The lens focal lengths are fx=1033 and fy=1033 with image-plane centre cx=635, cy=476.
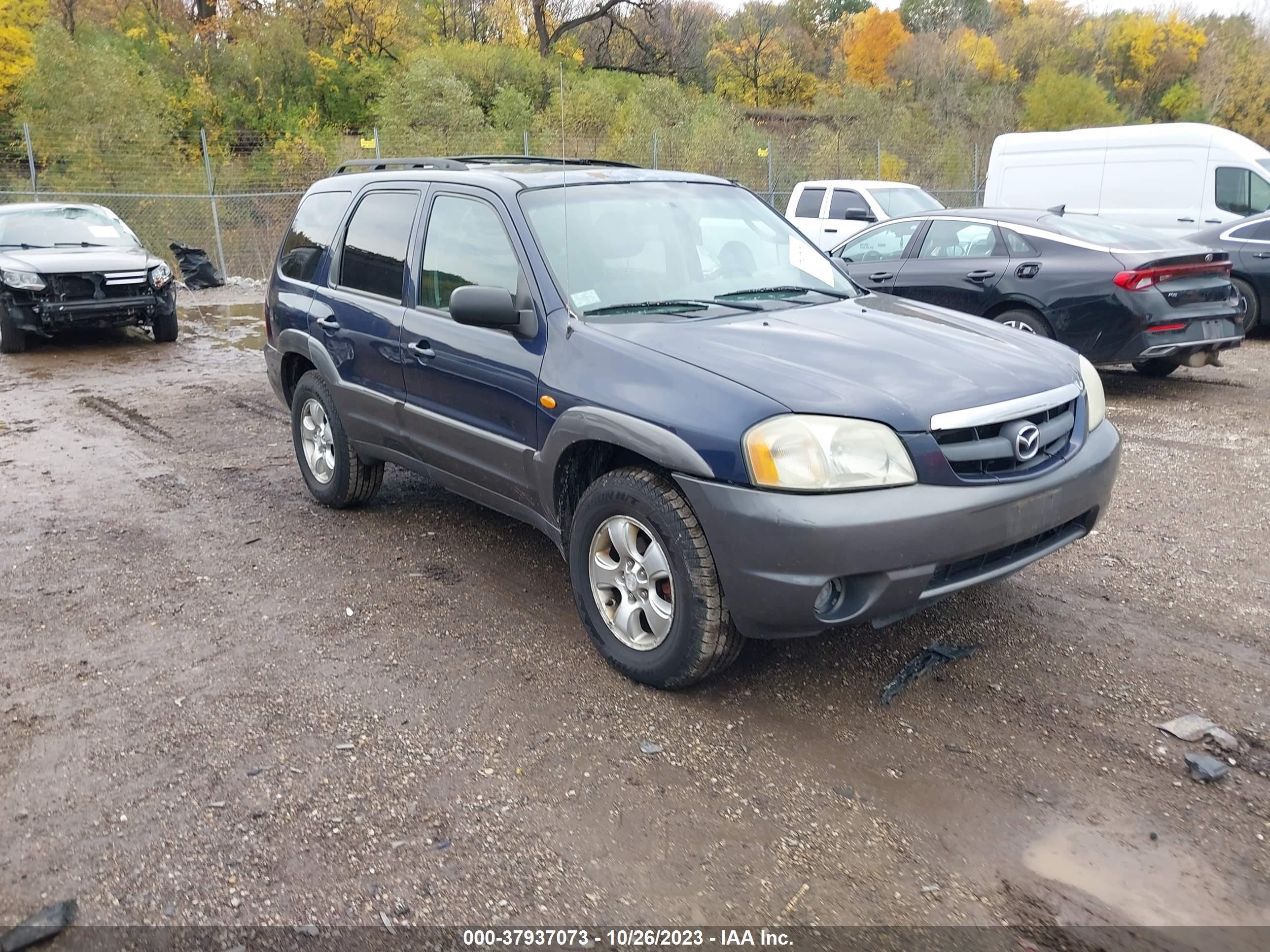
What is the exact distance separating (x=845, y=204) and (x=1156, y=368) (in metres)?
7.03

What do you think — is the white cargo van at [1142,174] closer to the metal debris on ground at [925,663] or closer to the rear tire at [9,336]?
the metal debris on ground at [925,663]

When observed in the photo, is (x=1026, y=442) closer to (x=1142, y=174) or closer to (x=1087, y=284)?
(x=1087, y=284)

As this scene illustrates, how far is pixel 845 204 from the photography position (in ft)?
50.3

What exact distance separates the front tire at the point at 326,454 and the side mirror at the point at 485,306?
1753 millimetres

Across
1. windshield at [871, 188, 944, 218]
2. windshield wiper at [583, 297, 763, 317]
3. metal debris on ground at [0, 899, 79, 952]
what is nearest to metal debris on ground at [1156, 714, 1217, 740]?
windshield wiper at [583, 297, 763, 317]

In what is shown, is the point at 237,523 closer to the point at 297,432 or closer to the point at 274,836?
the point at 297,432

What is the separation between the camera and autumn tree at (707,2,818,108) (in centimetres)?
4722

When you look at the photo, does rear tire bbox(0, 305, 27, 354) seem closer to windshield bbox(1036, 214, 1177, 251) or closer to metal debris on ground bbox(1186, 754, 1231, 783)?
windshield bbox(1036, 214, 1177, 251)

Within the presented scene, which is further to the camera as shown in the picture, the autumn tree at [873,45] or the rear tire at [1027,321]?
the autumn tree at [873,45]

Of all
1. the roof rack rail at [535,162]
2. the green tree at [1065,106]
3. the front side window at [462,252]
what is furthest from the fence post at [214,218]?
the green tree at [1065,106]

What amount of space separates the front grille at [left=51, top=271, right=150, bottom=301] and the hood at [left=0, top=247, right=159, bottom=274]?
6 centimetres

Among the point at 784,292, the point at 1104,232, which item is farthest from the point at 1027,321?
the point at 784,292

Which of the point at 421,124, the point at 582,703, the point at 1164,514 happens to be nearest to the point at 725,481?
→ the point at 582,703

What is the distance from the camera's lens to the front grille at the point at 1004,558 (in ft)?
10.9
